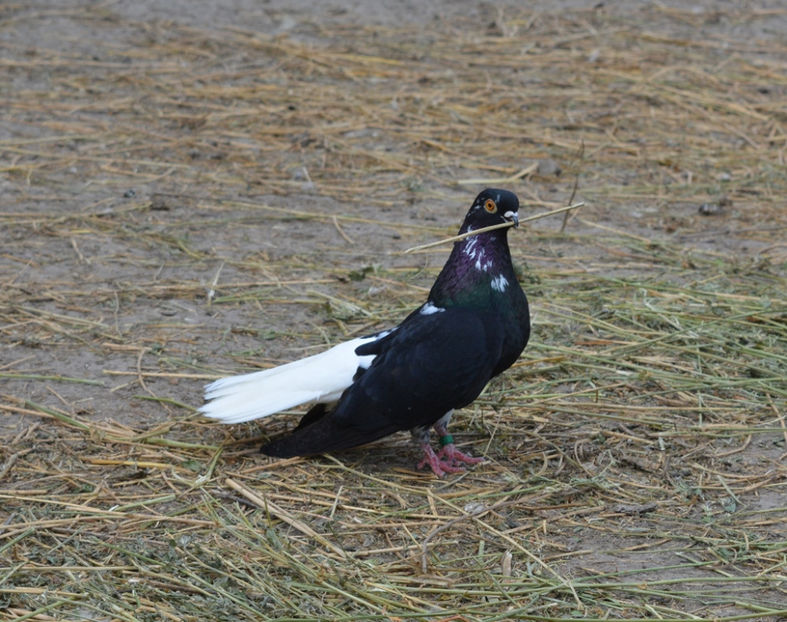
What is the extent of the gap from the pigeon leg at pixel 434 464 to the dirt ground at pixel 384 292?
0.07m

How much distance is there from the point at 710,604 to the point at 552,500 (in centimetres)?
71

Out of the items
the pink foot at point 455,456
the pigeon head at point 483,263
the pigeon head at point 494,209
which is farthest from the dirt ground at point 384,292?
the pigeon head at point 494,209

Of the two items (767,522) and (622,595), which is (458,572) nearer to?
(622,595)

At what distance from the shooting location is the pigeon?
151 inches

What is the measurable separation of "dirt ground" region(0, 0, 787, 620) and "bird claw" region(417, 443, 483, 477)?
70 millimetres

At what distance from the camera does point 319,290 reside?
5457 millimetres

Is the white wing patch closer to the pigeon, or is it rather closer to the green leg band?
the pigeon

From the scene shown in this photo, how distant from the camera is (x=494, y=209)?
397 cm

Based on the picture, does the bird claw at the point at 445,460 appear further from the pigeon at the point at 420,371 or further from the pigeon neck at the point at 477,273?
the pigeon neck at the point at 477,273

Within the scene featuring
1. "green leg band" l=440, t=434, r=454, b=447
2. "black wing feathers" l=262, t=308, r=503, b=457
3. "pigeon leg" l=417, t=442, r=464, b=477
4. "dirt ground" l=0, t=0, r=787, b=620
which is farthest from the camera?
"green leg band" l=440, t=434, r=454, b=447

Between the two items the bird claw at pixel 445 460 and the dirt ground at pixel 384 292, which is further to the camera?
the bird claw at pixel 445 460

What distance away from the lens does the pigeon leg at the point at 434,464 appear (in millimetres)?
3945

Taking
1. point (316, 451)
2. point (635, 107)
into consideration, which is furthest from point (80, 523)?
point (635, 107)

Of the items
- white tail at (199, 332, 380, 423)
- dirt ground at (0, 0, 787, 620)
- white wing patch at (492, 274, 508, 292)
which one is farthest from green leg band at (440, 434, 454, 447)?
white wing patch at (492, 274, 508, 292)
